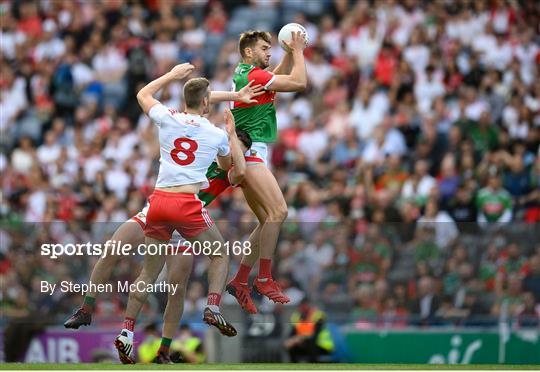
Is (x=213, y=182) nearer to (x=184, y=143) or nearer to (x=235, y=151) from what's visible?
(x=235, y=151)

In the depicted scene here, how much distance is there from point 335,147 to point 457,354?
566 centimetres

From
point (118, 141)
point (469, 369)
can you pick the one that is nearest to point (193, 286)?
point (469, 369)

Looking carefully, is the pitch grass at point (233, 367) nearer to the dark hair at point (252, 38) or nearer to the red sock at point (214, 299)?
the red sock at point (214, 299)

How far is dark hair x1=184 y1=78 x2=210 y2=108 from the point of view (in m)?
14.2

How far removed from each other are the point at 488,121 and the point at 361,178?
84.9 inches

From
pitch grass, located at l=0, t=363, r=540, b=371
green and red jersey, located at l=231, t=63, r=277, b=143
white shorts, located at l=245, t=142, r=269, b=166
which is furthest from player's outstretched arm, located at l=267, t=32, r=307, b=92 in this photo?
pitch grass, located at l=0, t=363, r=540, b=371

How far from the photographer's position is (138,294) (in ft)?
48.5

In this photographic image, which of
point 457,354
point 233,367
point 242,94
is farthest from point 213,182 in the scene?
point 457,354

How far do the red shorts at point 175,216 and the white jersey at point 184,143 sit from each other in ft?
0.48

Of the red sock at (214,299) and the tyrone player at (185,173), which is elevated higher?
the tyrone player at (185,173)

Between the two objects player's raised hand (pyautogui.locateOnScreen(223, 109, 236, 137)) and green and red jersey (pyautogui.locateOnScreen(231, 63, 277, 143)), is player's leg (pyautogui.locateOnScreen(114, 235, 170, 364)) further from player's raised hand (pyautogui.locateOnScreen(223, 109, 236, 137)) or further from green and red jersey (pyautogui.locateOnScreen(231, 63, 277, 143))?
green and red jersey (pyautogui.locateOnScreen(231, 63, 277, 143))

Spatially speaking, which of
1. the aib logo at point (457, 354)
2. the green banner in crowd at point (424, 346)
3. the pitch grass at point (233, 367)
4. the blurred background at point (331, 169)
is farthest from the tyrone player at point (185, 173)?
the aib logo at point (457, 354)

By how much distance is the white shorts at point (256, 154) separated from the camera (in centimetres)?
1505

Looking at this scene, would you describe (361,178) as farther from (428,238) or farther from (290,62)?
(290,62)
